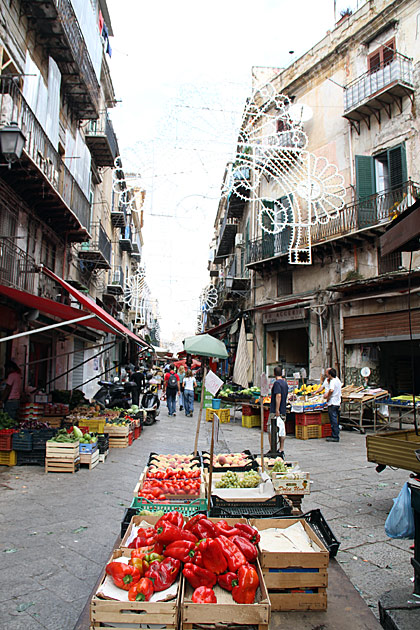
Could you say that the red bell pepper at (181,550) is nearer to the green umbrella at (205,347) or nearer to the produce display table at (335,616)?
the produce display table at (335,616)

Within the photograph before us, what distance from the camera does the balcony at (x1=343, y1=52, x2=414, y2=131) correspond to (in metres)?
13.3

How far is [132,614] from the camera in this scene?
2141mm

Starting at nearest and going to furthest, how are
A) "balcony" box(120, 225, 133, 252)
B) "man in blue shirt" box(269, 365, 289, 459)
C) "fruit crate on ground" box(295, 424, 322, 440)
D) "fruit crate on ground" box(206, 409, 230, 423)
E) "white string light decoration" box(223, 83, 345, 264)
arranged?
1. "man in blue shirt" box(269, 365, 289, 459)
2. "fruit crate on ground" box(295, 424, 322, 440)
3. "fruit crate on ground" box(206, 409, 230, 423)
4. "white string light decoration" box(223, 83, 345, 264)
5. "balcony" box(120, 225, 133, 252)

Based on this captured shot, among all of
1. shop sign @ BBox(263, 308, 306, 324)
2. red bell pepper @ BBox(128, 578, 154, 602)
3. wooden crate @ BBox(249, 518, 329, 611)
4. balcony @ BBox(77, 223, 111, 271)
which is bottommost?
wooden crate @ BBox(249, 518, 329, 611)

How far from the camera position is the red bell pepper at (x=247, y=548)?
8.41 ft

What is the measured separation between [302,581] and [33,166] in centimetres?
949

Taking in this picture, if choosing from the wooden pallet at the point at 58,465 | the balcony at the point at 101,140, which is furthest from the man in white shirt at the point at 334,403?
the balcony at the point at 101,140

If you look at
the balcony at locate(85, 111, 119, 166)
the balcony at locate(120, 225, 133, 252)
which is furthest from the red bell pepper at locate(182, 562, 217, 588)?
the balcony at locate(120, 225, 133, 252)

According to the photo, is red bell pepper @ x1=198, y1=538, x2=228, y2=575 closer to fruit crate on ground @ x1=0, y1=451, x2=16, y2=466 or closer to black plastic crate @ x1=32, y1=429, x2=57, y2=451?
black plastic crate @ x1=32, y1=429, x2=57, y2=451

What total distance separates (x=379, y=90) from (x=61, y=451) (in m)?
13.7

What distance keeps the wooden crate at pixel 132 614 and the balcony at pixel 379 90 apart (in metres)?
14.9

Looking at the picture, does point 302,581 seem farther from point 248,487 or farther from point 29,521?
point 29,521

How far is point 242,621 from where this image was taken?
2186 millimetres

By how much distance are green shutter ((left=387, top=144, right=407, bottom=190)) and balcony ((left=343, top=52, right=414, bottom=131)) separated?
4.45ft
